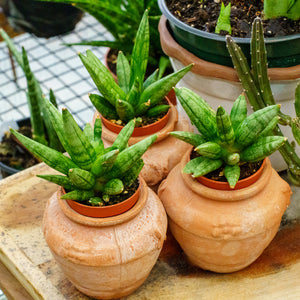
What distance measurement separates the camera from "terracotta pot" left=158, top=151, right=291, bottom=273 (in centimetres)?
89

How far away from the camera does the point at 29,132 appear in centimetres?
167

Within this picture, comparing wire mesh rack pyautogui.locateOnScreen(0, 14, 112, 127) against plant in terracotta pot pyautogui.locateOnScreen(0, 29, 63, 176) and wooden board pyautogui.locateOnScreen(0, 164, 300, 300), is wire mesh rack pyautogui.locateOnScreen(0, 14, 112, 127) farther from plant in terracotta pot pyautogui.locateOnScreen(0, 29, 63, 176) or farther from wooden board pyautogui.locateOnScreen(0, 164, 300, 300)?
wooden board pyautogui.locateOnScreen(0, 164, 300, 300)

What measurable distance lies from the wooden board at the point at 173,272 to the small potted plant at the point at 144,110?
17 centimetres

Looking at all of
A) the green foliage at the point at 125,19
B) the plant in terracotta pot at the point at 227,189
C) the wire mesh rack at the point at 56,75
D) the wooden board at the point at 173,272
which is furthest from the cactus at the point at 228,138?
the wire mesh rack at the point at 56,75

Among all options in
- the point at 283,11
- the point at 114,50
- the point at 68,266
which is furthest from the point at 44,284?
the point at 114,50

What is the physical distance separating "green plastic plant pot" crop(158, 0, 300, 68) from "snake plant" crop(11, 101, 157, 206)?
0.26 metres

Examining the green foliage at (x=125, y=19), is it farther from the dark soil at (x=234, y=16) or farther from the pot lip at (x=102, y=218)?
the pot lip at (x=102, y=218)

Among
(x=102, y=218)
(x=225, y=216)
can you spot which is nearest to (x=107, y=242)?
(x=102, y=218)

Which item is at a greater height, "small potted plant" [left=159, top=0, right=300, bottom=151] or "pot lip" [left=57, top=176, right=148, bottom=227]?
"small potted plant" [left=159, top=0, right=300, bottom=151]

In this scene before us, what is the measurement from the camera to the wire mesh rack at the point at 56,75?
2111mm

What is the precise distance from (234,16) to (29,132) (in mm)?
817

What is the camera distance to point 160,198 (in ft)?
3.18

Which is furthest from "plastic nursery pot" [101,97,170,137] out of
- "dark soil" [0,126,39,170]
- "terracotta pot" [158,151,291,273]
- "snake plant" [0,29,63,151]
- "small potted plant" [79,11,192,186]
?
"dark soil" [0,126,39,170]

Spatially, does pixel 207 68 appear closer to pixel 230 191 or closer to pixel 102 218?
pixel 230 191
